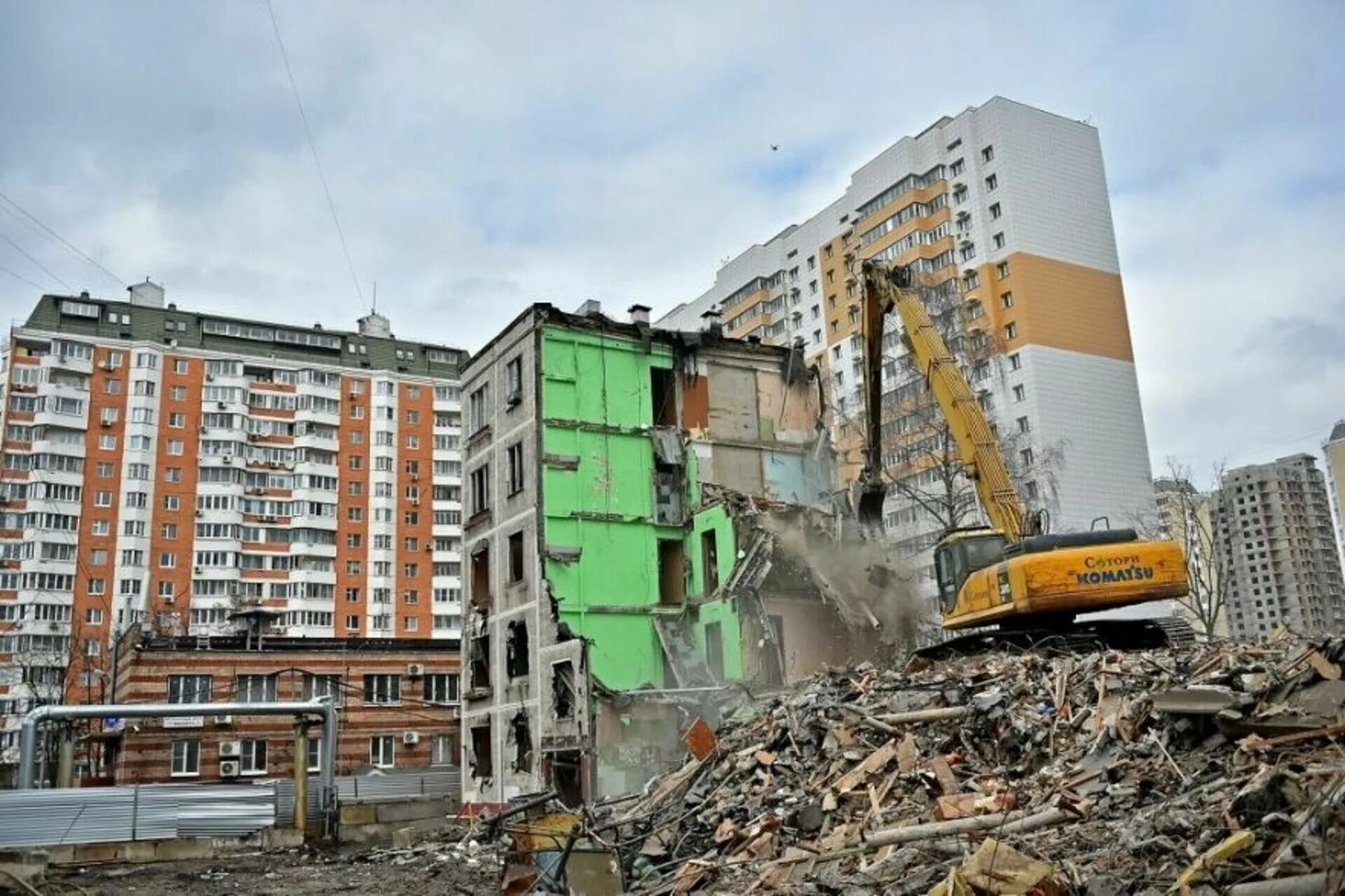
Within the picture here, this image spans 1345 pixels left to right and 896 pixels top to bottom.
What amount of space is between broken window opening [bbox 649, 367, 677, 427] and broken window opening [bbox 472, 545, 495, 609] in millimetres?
6605

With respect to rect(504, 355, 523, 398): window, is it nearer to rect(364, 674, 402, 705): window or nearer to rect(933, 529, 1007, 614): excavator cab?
rect(933, 529, 1007, 614): excavator cab

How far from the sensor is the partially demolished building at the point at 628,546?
2762 centimetres

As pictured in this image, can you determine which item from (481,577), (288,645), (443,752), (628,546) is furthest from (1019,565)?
(288,645)

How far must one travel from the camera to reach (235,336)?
80.9 m

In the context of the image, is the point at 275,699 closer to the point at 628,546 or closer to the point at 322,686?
the point at 322,686

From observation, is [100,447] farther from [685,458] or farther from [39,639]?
[685,458]

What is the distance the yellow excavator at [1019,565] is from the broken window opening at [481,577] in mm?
16303

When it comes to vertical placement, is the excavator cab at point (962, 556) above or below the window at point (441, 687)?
above

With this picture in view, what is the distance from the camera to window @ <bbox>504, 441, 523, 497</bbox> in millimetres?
31500

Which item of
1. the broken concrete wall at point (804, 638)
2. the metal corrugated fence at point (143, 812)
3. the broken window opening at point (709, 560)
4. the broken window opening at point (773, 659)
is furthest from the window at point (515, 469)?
the metal corrugated fence at point (143, 812)

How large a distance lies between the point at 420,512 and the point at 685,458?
5131cm

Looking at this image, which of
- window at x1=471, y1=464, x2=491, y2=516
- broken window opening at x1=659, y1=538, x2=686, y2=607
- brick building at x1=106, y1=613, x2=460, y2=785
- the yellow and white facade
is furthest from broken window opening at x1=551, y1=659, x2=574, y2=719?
the yellow and white facade

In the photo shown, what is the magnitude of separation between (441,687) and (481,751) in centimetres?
1331

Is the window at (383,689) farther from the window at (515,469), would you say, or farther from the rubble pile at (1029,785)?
the rubble pile at (1029,785)
